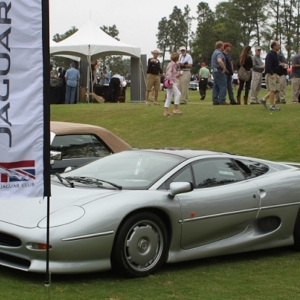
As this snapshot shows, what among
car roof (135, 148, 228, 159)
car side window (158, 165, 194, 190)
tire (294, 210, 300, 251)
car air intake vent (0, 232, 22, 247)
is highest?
car roof (135, 148, 228, 159)

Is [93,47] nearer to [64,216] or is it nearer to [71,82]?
[71,82]

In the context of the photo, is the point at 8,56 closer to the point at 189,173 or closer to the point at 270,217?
the point at 189,173

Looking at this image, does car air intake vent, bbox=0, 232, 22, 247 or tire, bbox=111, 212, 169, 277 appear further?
tire, bbox=111, 212, 169, 277

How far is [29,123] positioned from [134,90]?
24.4 meters

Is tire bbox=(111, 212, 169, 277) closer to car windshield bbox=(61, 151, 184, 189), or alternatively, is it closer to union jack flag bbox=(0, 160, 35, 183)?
car windshield bbox=(61, 151, 184, 189)

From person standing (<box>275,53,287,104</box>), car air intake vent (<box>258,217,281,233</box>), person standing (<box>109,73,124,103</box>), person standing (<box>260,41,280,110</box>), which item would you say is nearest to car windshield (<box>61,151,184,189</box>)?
car air intake vent (<box>258,217,281,233</box>)

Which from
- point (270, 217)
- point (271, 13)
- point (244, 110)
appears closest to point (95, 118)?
point (244, 110)

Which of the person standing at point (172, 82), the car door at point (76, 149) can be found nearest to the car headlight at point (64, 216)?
the car door at point (76, 149)

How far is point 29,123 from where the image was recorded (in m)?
4.99

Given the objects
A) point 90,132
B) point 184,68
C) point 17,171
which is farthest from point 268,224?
point 184,68

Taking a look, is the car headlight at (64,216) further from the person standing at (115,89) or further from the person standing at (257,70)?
the person standing at (115,89)

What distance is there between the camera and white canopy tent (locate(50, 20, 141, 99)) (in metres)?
27.7

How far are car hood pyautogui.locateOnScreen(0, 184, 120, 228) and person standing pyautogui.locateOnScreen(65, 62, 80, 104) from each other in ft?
63.8

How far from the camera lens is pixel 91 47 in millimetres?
27719
